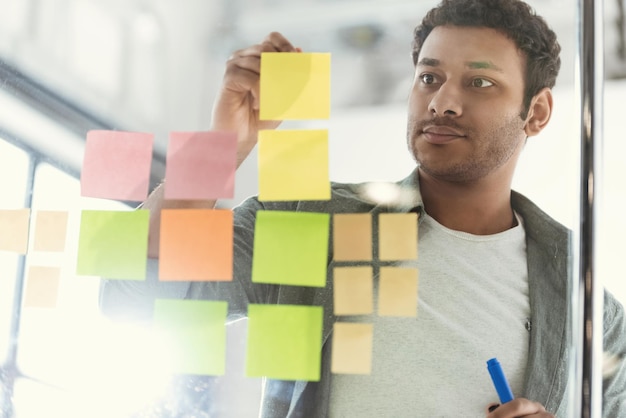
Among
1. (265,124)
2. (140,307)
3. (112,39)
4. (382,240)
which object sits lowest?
(140,307)

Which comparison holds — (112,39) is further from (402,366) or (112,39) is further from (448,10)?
(402,366)

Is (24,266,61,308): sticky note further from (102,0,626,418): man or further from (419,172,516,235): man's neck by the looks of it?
(419,172,516,235): man's neck

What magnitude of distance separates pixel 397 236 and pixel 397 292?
0.07 meters

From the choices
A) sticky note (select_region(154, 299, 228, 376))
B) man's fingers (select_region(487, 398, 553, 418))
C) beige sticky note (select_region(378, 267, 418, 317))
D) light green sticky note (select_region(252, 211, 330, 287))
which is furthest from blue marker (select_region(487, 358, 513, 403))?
sticky note (select_region(154, 299, 228, 376))

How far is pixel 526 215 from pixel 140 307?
51 centimetres

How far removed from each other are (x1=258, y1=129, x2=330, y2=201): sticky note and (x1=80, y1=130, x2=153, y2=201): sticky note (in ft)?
0.53

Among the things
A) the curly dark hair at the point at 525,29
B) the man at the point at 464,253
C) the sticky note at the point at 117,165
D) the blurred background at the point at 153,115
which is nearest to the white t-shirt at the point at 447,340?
the man at the point at 464,253

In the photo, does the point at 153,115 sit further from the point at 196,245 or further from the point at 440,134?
the point at 440,134

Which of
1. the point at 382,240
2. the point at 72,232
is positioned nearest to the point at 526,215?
the point at 382,240

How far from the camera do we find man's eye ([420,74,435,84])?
2.82 ft

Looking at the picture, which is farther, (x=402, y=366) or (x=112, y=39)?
(x=112, y=39)

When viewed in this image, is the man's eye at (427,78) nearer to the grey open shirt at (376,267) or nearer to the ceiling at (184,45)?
the ceiling at (184,45)

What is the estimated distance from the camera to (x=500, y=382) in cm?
79

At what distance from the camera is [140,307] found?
0.86 metres
